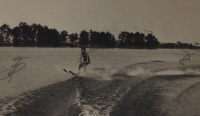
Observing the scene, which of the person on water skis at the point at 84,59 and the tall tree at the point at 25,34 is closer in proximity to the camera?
the tall tree at the point at 25,34

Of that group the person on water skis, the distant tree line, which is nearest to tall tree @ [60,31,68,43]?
the distant tree line

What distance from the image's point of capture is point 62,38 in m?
1.47

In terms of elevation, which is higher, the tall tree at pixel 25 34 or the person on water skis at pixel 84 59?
the tall tree at pixel 25 34

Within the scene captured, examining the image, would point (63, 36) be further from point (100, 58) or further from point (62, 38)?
point (100, 58)

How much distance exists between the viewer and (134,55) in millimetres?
1612

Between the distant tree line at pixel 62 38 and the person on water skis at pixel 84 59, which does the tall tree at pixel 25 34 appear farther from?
the person on water skis at pixel 84 59

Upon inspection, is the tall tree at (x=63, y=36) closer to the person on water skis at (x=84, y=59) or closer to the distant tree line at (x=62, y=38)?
the distant tree line at (x=62, y=38)

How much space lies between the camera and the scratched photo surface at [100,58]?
1396 millimetres

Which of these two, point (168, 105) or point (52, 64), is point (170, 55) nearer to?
point (168, 105)

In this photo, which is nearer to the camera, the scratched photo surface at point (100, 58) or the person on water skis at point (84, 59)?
the scratched photo surface at point (100, 58)

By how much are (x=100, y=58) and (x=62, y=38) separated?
0.29m

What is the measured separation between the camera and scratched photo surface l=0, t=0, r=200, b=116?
140 centimetres

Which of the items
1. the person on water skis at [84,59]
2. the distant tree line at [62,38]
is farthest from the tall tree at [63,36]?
the person on water skis at [84,59]

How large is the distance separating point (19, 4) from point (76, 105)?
2.47 feet
